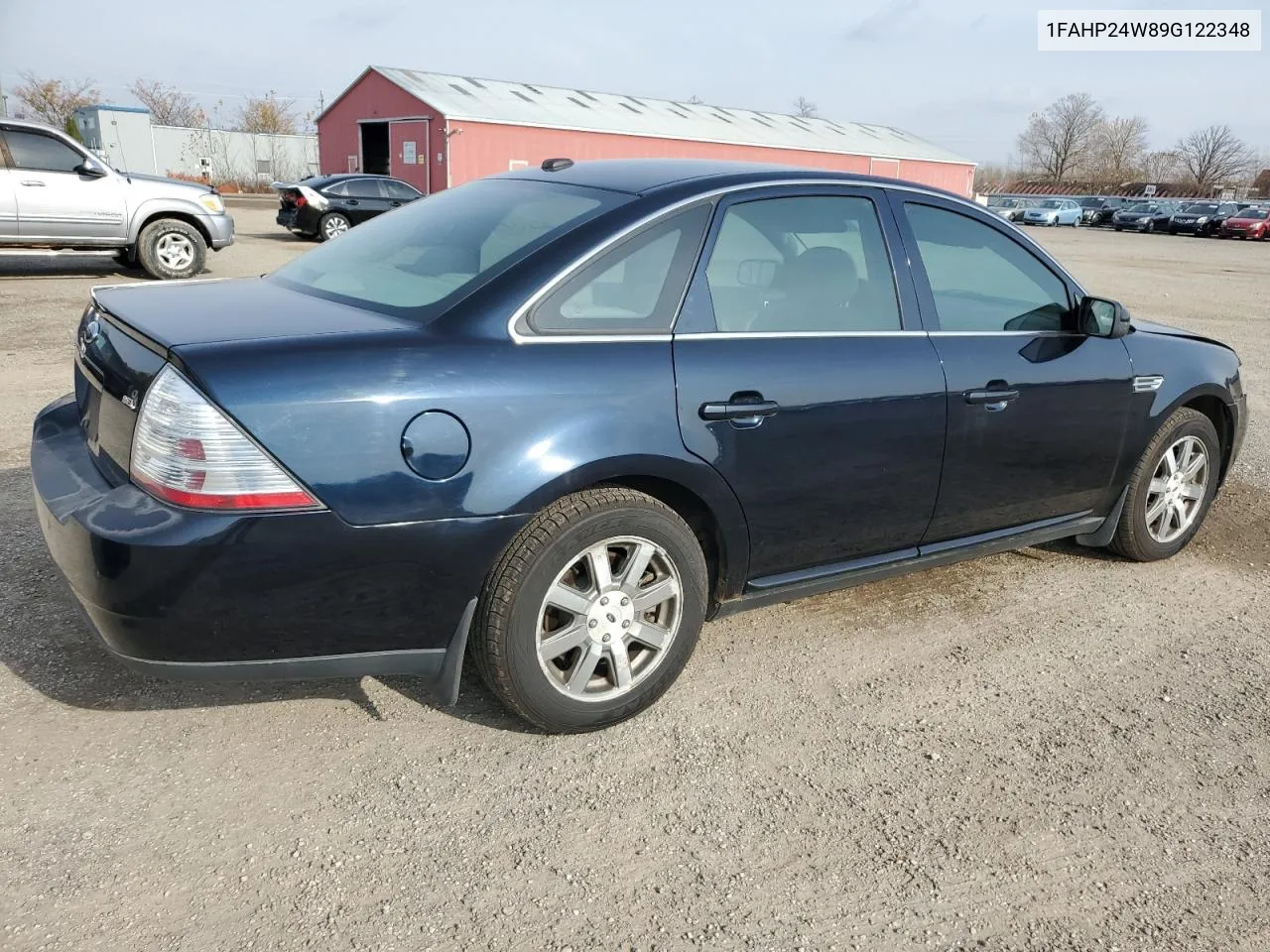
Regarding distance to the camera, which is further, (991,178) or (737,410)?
(991,178)

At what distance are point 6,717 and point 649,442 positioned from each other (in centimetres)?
201

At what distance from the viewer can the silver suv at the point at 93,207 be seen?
10.9m

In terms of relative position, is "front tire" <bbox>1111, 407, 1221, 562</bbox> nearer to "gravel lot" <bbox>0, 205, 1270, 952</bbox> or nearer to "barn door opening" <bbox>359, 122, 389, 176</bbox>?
"gravel lot" <bbox>0, 205, 1270, 952</bbox>

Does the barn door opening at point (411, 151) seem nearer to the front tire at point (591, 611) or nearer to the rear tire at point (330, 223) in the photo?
the rear tire at point (330, 223)

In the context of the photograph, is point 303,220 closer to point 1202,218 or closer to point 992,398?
point 992,398

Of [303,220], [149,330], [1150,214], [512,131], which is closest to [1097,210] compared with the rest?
[1150,214]

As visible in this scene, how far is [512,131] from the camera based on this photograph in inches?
1202

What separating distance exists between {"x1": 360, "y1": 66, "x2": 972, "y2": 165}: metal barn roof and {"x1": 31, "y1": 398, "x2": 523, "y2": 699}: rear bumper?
28.9 metres

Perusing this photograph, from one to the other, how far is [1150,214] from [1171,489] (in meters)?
47.0

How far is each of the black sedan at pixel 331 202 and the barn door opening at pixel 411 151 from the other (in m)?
10.9

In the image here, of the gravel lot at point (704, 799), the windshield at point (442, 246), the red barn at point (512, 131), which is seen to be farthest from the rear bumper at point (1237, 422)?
the red barn at point (512, 131)

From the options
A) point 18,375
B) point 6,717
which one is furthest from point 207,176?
point 6,717

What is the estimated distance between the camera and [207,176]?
42.8 meters

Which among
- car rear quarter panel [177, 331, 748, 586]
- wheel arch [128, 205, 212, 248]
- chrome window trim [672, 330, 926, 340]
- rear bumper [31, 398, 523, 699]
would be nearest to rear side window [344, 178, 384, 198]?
wheel arch [128, 205, 212, 248]
